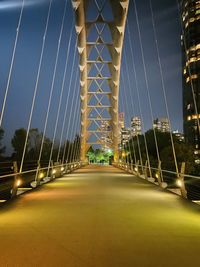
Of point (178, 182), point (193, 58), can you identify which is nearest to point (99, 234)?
point (178, 182)

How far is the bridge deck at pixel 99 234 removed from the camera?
454 centimetres

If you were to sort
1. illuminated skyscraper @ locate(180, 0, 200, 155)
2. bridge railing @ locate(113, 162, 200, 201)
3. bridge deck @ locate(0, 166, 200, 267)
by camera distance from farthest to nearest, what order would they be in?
illuminated skyscraper @ locate(180, 0, 200, 155), bridge railing @ locate(113, 162, 200, 201), bridge deck @ locate(0, 166, 200, 267)

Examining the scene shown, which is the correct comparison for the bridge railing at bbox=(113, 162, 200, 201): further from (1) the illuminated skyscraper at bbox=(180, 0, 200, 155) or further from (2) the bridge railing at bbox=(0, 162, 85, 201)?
(1) the illuminated skyscraper at bbox=(180, 0, 200, 155)

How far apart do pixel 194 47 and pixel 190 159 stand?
44.8 metres

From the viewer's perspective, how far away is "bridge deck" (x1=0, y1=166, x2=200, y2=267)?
14.9ft

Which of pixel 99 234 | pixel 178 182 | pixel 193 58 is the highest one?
pixel 193 58

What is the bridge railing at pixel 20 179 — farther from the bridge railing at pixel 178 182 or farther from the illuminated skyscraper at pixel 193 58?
the illuminated skyscraper at pixel 193 58

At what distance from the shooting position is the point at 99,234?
6012mm

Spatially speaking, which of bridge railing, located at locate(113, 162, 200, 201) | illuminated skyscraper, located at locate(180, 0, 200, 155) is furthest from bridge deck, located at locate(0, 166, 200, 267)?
illuminated skyscraper, located at locate(180, 0, 200, 155)

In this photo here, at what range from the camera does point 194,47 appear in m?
96.3

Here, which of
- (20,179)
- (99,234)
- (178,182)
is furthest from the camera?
(20,179)

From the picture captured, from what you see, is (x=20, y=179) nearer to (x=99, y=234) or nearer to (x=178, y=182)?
(x=178, y=182)

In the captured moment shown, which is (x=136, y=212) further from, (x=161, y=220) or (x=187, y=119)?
(x=187, y=119)

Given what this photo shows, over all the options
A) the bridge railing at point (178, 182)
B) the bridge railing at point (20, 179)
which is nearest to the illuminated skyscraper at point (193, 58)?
the bridge railing at point (178, 182)
